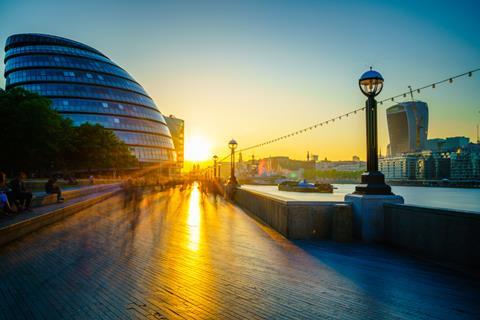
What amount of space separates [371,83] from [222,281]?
6559 mm

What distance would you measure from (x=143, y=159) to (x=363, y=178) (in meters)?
80.0

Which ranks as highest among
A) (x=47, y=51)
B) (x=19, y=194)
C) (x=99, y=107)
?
(x=47, y=51)

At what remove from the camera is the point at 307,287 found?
501 cm

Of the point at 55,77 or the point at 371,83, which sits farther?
the point at 55,77

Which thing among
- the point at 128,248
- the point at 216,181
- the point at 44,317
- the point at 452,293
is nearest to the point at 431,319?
the point at 452,293

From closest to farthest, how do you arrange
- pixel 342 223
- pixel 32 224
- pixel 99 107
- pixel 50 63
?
pixel 342 223, pixel 32 224, pixel 99 107, pixel 50 63

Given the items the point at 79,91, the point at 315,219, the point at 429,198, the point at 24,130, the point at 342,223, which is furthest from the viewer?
the point at 79,91

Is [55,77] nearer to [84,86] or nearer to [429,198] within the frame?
[84,86]

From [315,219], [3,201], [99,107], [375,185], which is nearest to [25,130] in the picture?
[3,201]

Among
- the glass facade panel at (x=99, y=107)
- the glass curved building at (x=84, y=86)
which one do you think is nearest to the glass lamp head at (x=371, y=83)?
the glass facade panel at (x=99, y=107)

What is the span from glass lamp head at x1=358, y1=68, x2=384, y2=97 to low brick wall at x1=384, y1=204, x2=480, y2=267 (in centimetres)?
306

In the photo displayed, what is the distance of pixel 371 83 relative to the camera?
29.2ft

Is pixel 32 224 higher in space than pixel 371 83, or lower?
lower

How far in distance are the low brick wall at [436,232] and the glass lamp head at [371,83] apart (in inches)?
120
